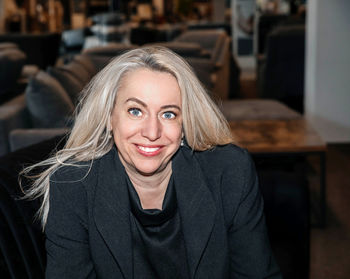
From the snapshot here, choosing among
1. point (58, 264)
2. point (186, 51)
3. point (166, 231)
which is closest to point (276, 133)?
point (186, 51)

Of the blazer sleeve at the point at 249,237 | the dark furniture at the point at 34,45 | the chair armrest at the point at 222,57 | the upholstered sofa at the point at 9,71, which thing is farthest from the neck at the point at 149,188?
the dark furniture at the point at 34,45

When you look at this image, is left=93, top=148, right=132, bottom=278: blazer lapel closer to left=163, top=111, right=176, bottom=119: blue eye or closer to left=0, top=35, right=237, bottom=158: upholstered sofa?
left=163, top=111, right=176, bottom=119: blue eye

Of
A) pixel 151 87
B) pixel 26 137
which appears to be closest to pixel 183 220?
pixel 151 87

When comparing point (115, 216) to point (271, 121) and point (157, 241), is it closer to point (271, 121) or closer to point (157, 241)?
point (157, 241)

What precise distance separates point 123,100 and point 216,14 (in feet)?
50.1

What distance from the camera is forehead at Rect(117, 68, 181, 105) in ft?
4.98

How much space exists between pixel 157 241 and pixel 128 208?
0.42 feet

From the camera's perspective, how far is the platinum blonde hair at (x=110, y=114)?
157cm

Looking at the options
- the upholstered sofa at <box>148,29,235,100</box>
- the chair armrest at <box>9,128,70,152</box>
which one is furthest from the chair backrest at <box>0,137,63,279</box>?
the upholstered sofa at <box>148,29,235,100</box>

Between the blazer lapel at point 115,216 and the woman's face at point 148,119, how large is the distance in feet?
0.27

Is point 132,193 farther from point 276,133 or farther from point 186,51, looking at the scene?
point 186,51

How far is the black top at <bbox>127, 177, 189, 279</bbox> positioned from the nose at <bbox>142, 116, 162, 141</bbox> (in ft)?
0.66

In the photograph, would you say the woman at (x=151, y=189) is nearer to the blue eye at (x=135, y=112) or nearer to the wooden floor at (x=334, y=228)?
the blue eye at (x=135, y=112)

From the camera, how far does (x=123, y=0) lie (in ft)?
52.3
